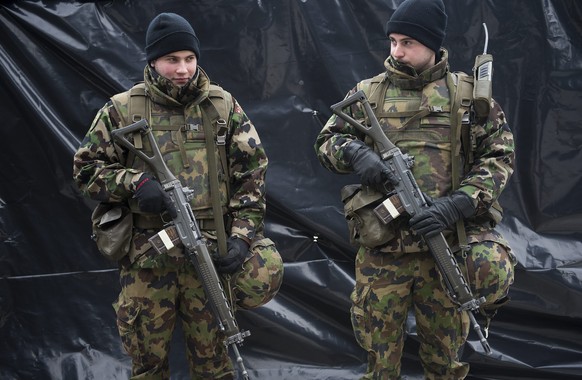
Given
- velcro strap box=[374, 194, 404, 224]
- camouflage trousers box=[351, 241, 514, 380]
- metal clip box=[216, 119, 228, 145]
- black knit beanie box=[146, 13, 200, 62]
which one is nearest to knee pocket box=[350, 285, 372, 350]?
camouflage trousers box=[351, 241, 514, 380]

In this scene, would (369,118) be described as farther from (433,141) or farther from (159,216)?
(159,216)

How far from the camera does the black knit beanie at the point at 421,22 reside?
354 centimetres

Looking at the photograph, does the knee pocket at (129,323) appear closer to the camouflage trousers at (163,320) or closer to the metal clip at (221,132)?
the camouflage trousers at (163,320)

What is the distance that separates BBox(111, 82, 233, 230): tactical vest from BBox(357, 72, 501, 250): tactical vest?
686mm

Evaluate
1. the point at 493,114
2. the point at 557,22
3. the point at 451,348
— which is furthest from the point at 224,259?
the point at 557,22

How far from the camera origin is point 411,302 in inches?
148

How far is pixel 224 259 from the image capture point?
11.6 ft

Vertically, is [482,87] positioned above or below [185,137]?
below

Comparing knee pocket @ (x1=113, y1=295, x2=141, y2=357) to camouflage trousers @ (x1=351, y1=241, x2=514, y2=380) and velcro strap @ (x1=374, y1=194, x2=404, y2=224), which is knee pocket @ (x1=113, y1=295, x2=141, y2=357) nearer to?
camouflage trousers @ (x1=351, y1=241, x2=514, y2=380)

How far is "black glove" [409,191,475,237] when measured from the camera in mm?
3445

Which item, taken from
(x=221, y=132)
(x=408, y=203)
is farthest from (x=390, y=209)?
(x=221, y=132)

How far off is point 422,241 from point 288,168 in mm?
1383

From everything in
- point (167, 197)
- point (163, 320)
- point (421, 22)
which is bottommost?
point (163, 320)

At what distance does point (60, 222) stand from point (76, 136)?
0.50 meters
